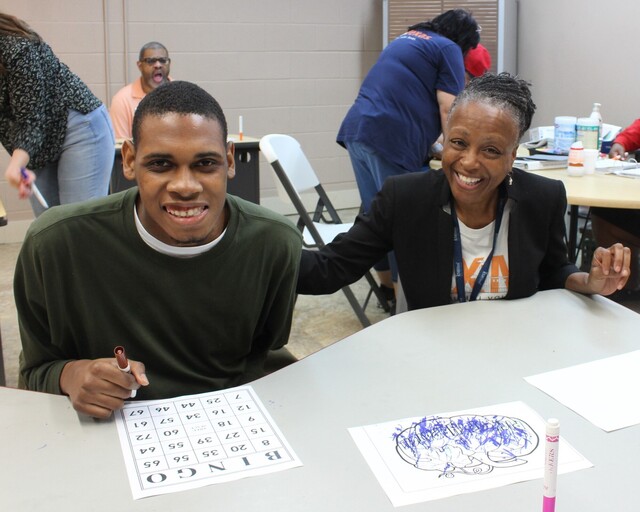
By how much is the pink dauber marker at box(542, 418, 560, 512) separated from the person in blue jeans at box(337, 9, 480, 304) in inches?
97.0

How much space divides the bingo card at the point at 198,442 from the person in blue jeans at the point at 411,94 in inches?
85.3

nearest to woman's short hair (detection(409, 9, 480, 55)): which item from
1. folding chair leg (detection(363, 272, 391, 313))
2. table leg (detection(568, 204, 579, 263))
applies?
table leg (detection(568, 204, 579, 263))

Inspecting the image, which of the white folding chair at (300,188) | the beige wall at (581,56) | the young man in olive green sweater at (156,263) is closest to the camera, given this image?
the young man in olive green sweater at (156,263)

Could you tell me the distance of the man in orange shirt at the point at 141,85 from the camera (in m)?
4.69

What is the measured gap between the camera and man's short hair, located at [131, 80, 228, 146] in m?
1.33

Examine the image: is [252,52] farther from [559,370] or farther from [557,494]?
[557,494]

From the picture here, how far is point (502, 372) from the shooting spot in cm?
131

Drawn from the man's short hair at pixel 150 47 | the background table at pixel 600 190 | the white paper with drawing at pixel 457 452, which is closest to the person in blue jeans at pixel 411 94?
the background table at pixel 600 190

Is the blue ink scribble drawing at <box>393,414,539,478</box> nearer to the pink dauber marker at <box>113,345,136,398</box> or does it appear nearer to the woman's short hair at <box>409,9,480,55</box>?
the pink dauber marker at <box>113,345,136,398</box>

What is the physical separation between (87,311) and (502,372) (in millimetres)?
763

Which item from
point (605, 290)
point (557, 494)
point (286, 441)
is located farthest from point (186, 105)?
point (605, 290)

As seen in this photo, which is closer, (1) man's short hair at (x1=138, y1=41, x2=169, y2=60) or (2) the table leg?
(2) the table leg

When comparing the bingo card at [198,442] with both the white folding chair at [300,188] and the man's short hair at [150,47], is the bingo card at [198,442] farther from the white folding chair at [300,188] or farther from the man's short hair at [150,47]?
the man's short hair at [150,47]

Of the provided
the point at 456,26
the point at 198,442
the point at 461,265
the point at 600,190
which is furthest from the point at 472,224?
the point at 456,26
